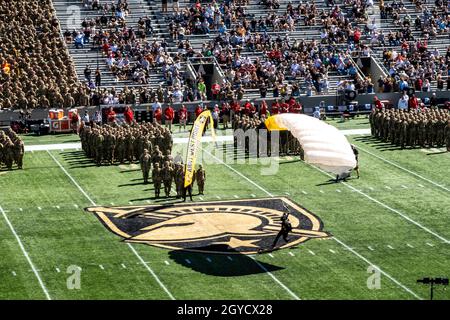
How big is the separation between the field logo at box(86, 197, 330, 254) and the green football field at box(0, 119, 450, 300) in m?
0.54

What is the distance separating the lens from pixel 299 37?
67.6 metres

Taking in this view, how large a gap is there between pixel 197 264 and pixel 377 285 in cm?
494

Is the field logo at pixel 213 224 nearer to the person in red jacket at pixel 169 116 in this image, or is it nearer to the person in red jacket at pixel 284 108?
the person in red jacket at pixel 169 116

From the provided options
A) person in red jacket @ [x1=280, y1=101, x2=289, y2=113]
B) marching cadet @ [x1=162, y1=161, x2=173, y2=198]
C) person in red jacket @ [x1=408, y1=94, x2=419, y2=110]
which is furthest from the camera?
person in red jacket @ [x1=408, y1=94, x2=419, y2=110]

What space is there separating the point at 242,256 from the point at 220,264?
44.1 inches

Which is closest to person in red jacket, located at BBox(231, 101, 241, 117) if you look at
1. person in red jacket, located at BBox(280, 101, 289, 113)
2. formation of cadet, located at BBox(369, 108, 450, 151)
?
person in red jacket, located at BBox(280, 101, 289, 113)

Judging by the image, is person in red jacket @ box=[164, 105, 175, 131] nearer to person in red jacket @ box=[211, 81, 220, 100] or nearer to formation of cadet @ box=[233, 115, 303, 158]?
person in red jacket @ box=[211, 81, 220, 100]

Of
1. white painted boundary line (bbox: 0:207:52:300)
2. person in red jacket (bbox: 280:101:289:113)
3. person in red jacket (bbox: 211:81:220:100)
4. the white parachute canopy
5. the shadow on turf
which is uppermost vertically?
the white parachute canopy

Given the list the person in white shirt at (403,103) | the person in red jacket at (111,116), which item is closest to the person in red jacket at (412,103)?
the person in white shirt at (403,103)

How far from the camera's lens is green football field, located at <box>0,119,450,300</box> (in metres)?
32.0

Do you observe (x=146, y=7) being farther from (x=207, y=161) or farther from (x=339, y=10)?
(x=207, y=161)

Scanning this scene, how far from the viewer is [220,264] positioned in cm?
3412

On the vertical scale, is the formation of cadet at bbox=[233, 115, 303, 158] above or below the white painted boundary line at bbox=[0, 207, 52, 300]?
above
